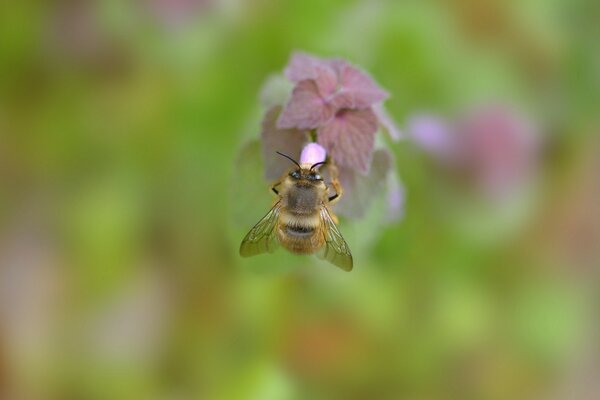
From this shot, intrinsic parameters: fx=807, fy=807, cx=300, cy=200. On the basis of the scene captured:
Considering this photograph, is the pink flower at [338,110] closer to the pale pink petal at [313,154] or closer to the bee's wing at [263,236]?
the pale pink petal at [313,154]

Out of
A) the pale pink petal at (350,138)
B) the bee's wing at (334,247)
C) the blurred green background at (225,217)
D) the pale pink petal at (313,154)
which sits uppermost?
the blurred green background at (225,217)

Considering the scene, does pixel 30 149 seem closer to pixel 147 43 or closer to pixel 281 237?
pixel 147 43

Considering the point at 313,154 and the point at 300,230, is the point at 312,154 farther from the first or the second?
the point at 300,230

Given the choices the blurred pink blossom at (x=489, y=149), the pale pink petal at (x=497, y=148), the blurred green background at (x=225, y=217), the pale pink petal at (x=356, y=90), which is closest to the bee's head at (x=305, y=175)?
the pale pink petal at (x=356, y=90)

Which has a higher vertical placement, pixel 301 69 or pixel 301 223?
pixel 301 69

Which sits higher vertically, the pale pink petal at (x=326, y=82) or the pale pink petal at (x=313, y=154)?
the pale pink petal at (x=326, y=82)

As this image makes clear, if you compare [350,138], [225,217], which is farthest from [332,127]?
[225,217]

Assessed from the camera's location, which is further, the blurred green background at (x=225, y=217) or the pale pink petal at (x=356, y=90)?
the blurred green background at (x=225, y=217)
